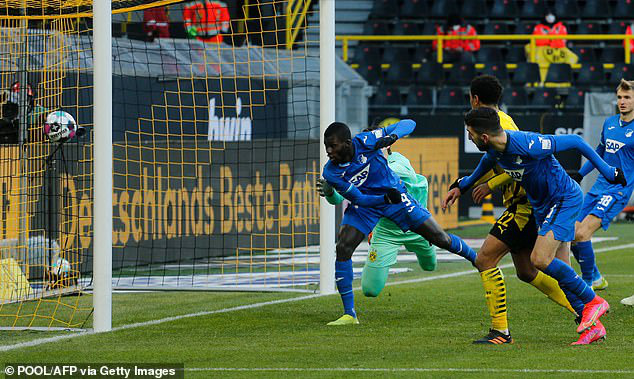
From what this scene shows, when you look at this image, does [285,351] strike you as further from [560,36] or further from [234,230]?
[560,36]

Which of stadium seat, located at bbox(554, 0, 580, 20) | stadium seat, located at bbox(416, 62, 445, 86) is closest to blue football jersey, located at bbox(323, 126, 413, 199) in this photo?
stadium seat, located at bbox(416, 62, 445, 86)

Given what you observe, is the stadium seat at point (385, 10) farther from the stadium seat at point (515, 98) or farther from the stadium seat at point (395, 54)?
the stadium seat at point (515, 98)

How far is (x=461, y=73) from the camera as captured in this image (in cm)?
2798

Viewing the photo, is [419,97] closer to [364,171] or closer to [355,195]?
[364,171]

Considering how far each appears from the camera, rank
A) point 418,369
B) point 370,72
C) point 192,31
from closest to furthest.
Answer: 1. point 418,369
2. point 192,31
3. point 370,72

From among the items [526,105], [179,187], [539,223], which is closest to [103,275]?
[539,223]

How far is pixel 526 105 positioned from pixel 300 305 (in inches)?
648

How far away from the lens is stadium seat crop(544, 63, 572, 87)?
92.3ft

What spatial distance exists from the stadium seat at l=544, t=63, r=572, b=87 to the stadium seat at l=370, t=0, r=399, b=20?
451 cm

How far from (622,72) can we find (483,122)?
21.2m

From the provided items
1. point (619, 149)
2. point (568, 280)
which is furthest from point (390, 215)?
point (619, 149)

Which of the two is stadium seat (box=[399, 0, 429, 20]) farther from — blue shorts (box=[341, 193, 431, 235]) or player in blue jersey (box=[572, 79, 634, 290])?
blue shorts (box=[341, 193, 431, 235])

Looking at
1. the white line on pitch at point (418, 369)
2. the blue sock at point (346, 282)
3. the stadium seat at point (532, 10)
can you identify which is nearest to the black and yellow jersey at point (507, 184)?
the blue sock at point (346, 282)

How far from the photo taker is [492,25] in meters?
30.3
